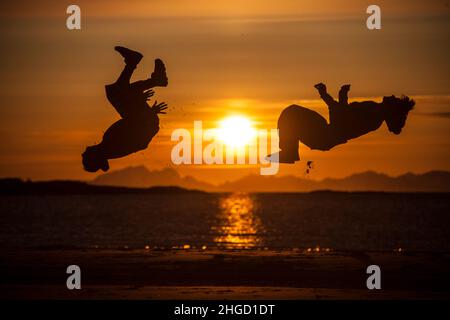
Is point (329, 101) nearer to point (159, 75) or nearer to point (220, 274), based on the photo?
point (159, 75)

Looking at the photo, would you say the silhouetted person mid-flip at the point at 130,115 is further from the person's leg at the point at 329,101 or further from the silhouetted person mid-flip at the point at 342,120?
the person's leg at the point at 329,101

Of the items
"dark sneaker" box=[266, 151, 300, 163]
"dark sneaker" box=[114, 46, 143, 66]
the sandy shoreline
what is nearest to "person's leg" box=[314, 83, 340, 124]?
"dark sneaker" box=[266, 151, 300, 163]

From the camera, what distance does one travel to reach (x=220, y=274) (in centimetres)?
2648

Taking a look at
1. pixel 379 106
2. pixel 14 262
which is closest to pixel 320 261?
pixel 14 262

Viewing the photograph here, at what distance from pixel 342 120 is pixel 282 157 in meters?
1.28

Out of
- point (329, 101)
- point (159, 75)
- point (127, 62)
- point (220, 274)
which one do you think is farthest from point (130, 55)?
Result: point (220, 274)

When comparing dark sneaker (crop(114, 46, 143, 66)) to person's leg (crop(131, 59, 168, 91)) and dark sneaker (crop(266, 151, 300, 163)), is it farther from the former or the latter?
dark sneaker (crop(266, 151, 300, 163))

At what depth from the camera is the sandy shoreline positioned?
20.7 meters
